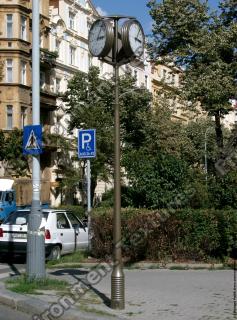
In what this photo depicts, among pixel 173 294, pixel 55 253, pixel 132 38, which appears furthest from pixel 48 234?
pixel 132 38

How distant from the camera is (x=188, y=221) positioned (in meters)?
14.1

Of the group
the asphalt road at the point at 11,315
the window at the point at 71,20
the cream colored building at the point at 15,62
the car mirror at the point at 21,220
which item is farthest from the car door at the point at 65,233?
the window at the point at 71,20

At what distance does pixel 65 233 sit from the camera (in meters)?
17.3

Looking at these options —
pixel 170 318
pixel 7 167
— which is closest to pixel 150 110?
pixel 7 167

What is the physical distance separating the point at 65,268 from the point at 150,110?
117 feet

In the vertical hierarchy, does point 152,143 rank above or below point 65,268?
above

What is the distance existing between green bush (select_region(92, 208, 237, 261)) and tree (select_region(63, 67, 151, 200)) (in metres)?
28.4

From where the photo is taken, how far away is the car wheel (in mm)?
16359

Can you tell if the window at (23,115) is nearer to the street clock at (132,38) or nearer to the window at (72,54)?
the window at (72,54)

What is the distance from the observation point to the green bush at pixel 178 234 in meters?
13.8

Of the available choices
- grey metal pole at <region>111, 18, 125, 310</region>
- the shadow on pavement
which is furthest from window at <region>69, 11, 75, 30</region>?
grey metal pole at <region>111, 18, 125, 310</region>

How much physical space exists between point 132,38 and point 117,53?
0.30 meters

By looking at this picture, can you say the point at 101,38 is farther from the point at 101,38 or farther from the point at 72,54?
the point at 72,54

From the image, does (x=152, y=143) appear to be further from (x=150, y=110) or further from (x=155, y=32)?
(x=155, y=32)
